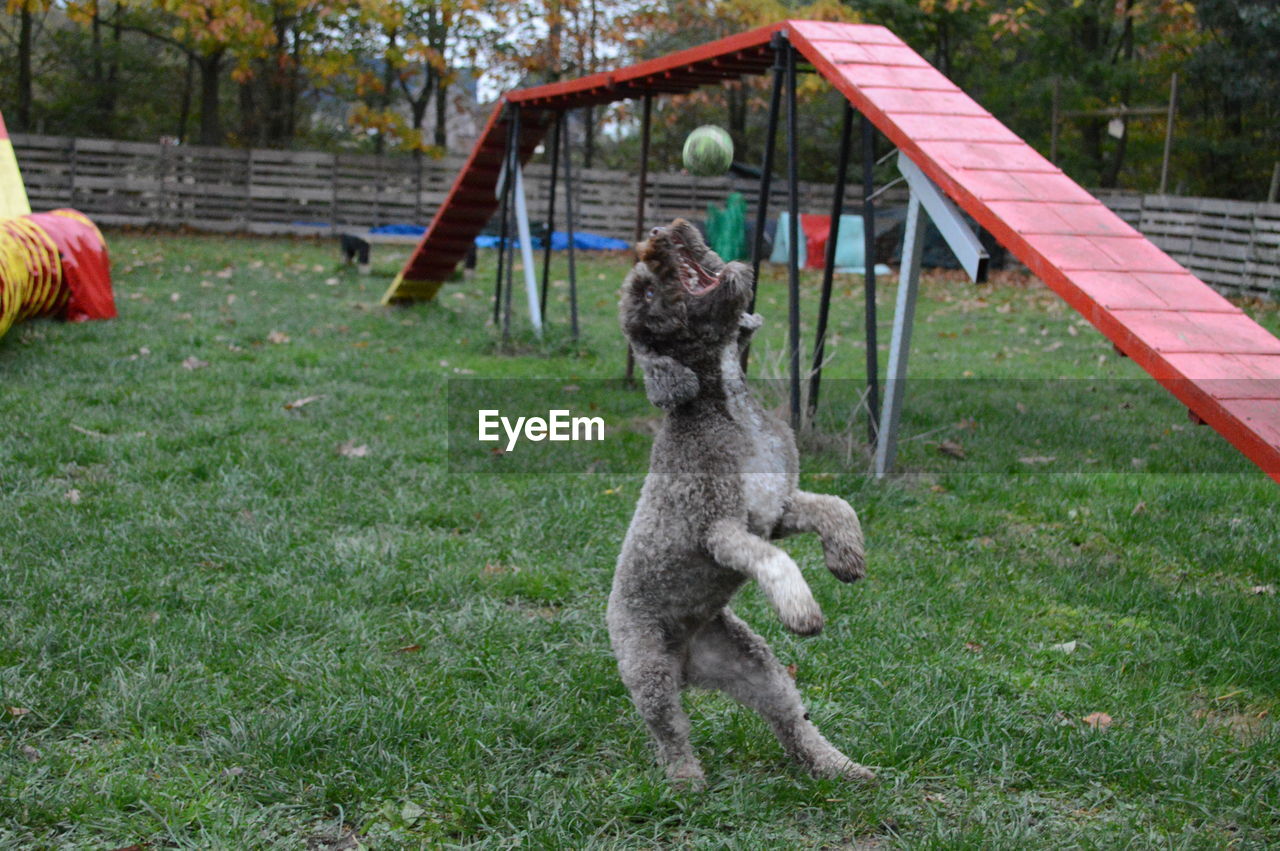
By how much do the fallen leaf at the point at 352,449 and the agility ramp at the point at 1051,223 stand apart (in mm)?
3158

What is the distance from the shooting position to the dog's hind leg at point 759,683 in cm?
307

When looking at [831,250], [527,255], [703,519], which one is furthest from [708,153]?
[527,255]

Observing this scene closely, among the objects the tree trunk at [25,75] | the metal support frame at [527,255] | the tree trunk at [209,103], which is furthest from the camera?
the tree trunk at [209,103]

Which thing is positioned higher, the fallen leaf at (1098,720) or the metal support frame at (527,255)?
the metal support frame at (527,255)

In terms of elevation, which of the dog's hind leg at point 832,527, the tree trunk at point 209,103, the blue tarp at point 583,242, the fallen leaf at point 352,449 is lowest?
the fallen leaf at point 352,449

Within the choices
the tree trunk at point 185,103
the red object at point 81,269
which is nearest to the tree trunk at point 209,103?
the tree trunk at point 185,103

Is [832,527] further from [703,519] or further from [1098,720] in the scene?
[1098,720]

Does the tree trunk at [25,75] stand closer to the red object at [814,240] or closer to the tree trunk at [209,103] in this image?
the tree trunk at [209,103]

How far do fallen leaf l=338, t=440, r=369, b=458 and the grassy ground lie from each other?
0.03m

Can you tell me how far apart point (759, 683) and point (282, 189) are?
22614mm

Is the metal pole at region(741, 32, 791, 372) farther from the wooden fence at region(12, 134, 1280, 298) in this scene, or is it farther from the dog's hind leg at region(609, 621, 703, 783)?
the wooden fence at region(12, 134, 1280, 298)

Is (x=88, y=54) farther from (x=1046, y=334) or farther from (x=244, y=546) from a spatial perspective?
(x=244, y=546)

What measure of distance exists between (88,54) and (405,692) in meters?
26.3

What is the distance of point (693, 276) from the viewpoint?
9.18 feet
